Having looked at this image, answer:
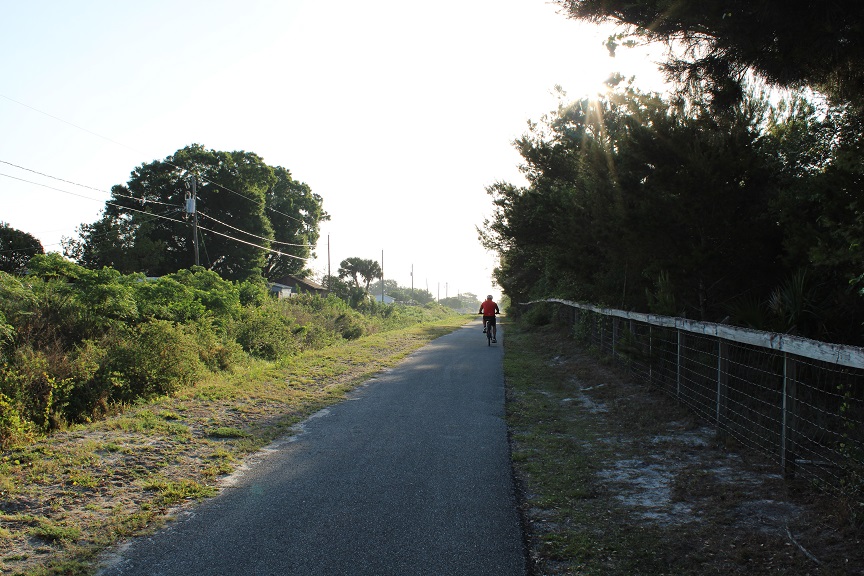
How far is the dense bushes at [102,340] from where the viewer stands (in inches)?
301

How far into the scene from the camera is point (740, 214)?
873cm

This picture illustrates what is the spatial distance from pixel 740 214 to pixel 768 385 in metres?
2.75

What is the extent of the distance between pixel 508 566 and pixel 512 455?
2471 millimetres

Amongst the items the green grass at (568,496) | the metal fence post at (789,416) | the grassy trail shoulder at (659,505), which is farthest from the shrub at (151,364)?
the metal fence post at (789,416)

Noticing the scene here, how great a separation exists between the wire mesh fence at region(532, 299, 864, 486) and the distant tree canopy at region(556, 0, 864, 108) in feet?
9.22

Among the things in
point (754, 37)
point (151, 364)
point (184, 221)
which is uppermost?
point (184, 221)

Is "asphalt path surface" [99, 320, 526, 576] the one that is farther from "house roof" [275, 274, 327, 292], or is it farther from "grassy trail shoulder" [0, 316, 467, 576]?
"house roof" [275, 274, 327, 292]

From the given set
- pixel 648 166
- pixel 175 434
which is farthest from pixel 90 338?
pixel 648 166

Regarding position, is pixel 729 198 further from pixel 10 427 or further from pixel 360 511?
pixel 10 427

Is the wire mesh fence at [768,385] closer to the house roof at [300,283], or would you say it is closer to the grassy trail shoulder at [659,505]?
the grassy trail shoulder at [659,505]

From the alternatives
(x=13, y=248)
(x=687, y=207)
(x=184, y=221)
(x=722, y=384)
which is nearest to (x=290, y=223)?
(x=184, y=221)

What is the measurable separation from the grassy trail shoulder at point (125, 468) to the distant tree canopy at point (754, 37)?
20.3ft

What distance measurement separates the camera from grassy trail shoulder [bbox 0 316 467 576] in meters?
3.82

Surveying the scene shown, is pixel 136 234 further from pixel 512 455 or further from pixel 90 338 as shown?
pixel 512 455
